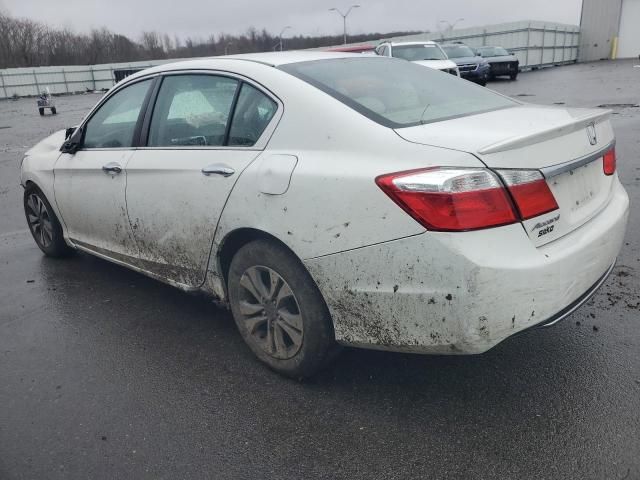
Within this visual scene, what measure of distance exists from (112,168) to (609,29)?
1845 inches

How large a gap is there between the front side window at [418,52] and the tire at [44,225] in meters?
12.9

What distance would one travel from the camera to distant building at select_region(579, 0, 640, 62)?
40469mm

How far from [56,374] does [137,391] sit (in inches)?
22.4

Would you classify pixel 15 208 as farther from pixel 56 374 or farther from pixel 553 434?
pixel 553 434

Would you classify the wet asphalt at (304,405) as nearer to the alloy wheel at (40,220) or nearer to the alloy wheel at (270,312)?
the alloy wheel at (270,312)

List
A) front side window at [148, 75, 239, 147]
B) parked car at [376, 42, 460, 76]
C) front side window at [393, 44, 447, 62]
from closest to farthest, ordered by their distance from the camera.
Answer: front side window at [148, 75, 239, 147], parked car at [376, 42, 460, 76], front side window at [393, 44, 447, 62]

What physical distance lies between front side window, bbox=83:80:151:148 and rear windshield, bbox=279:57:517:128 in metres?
1.28

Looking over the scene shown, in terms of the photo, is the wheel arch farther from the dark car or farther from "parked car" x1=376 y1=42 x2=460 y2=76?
the dark car

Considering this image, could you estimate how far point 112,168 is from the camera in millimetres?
3688

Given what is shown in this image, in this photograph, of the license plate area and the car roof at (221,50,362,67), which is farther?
the car roof at (221,50,362,67)

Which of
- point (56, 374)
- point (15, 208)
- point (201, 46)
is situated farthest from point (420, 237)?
point (201, 46)

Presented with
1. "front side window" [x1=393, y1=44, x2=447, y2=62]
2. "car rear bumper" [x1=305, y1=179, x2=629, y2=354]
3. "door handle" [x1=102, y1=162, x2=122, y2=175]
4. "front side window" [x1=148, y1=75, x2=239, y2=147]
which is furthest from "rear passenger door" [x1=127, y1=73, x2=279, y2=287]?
"front side window" [x1=393, y1=44, x2=447, y2=62]

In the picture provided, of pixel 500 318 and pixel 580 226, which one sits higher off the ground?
pixel 580 226

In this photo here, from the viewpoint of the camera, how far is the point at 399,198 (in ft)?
7.25
